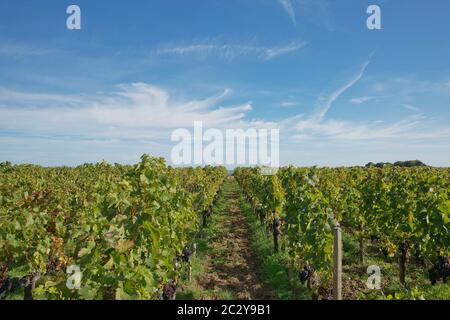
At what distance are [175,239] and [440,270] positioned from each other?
6.72 metres

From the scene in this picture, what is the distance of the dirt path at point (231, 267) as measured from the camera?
9.48 metres

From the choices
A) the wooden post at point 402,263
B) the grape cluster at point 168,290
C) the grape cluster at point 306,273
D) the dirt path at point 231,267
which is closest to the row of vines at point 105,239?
the grape cluster at point 168,290

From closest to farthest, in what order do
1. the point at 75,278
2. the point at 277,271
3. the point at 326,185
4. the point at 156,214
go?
the point at 75,278 < the point at 156,214 < the point at 277,271 < the point at 326,185

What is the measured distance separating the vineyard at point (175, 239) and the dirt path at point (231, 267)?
0.21 ft

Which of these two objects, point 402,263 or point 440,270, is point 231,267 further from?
point 440,270

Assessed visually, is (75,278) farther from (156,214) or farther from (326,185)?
(326,185)

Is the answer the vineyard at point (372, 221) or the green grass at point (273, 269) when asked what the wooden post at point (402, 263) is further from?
the green grass at point (273, 269)

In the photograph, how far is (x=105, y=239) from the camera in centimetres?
479

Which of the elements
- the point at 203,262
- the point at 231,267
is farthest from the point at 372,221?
the point at 203,262

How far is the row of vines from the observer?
4691mm
